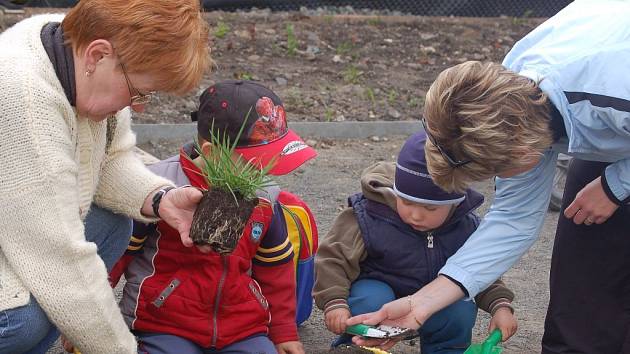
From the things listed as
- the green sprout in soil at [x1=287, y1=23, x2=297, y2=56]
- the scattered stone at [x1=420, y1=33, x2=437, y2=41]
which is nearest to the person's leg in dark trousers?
the green sprout in soil at [x1=287, y1=23, x2=297, y2=56]

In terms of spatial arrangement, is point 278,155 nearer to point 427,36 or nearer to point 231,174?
point 231,174

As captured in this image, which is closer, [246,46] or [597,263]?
[597,263]

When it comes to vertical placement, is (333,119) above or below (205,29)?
below

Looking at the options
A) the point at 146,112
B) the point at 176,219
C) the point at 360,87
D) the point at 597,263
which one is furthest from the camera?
the point at 360,87

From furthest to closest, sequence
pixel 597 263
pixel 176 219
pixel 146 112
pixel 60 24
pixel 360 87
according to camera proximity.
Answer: pixel 360 87
pixel 146 112
pixel 597 263
pixel 176 219
pixel 60 24

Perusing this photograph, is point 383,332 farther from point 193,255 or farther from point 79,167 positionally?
point 79,167

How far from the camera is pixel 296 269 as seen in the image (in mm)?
3510

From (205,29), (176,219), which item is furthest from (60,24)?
(176,219)

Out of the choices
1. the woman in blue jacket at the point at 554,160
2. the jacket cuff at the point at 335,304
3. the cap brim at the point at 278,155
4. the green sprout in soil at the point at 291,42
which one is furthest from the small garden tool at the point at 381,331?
the green sprout in soil at the point at 291,42

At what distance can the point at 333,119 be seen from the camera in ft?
22.0

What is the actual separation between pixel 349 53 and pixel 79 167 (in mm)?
5506

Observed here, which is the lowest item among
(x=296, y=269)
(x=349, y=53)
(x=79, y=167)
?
(x=349, y=53)

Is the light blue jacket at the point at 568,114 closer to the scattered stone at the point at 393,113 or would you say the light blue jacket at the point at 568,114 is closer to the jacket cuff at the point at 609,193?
the jacket cuff at the point at 609,193

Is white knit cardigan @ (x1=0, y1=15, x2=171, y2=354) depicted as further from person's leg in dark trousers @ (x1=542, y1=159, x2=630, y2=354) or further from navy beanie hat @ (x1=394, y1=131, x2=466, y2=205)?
person's leg in dark trousers @ (x1=542, y1=159, x2=630, y2=354)
